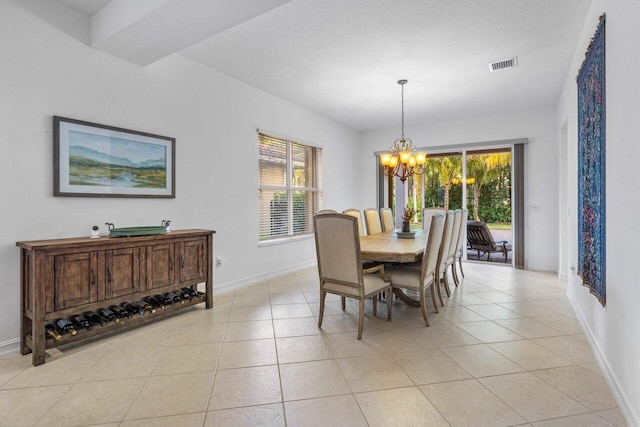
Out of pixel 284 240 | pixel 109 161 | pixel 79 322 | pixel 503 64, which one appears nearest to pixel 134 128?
pixel 109 161

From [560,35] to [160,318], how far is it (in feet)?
15.6

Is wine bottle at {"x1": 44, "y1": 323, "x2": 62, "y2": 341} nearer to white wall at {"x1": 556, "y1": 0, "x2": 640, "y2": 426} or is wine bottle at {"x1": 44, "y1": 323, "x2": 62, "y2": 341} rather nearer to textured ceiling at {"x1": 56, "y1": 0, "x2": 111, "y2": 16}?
textured ceiling at {"x1": 56, "y1": 0, "x2": 111, "y2": 16}

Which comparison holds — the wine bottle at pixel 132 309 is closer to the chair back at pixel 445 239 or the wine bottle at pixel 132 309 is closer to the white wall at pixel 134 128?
the white wall at pixel 134 128

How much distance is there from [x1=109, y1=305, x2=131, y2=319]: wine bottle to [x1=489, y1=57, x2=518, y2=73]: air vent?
4591 millimetres

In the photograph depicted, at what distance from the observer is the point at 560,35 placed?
3121 millimetres

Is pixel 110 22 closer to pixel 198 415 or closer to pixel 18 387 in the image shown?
pixel 18 387

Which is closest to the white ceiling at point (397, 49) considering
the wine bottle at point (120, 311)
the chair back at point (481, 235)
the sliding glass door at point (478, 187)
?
the sliding glass door at point (478, 187)

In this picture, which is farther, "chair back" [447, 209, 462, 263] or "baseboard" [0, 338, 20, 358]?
"chair back" [447, 209, 462, 263]

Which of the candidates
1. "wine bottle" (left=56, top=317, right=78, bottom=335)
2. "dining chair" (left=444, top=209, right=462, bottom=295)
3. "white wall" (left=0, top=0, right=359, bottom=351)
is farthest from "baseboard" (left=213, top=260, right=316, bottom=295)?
"dining chair" (left=444, top=209, right=462, bottom=295)

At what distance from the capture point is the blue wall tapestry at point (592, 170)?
2168 mm

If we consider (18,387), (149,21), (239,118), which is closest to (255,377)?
(18,387)

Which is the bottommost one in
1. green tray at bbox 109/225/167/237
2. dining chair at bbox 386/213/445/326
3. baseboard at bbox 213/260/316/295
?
baseboard at bbox 213/260/316/295

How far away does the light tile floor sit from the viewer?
173cm

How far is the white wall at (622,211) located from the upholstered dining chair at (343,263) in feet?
5.16
